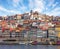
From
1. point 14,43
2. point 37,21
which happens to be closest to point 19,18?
point 37,21

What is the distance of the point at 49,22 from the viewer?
25.0 metres

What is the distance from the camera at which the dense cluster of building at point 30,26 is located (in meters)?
23.2

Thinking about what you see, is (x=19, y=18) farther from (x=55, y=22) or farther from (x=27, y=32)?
(x=55, y=22)

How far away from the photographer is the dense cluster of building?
76.1 ft

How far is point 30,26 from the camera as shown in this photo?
968 inches

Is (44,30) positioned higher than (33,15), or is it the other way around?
(33,15)

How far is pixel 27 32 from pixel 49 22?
9.71 ft

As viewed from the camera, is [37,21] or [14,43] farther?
[37,21]

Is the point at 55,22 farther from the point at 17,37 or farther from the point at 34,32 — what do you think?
the point at 17,37

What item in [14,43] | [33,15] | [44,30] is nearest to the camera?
[14,43]

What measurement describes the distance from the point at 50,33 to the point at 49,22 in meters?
1.95

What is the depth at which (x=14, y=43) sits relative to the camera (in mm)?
22312

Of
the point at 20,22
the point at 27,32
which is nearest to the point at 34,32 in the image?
the point at 27,32

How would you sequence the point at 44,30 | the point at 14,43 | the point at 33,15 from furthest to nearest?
1. the point at 33,15
2. the point at 44,30
3. the point at 14,43
